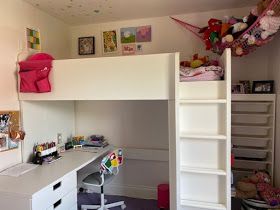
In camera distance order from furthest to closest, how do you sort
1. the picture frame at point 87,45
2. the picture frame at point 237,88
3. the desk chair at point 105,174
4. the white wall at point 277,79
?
the picture frame at point 87,45 → the picture frame at point 237,88 → the desk chair at point 105,174 → the white wall at point 277,79

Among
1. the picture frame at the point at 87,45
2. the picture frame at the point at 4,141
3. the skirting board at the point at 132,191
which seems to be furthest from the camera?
the picture frame at the point at 87,45

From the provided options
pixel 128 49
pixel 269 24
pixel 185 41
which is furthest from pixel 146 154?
pixel 269 24

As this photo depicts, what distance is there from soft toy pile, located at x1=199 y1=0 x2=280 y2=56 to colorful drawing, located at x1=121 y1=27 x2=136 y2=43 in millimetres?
887

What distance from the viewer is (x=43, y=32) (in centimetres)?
270

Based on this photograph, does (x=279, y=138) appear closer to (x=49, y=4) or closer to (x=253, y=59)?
(x=253, y=59)

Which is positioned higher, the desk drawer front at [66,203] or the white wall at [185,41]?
the white wall at [185,41]

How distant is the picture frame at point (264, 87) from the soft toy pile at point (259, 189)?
85cm

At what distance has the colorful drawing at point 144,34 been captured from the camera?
9.61 feet

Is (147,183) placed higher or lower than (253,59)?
lower

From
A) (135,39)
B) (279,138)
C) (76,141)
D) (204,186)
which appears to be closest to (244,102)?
(279,138)

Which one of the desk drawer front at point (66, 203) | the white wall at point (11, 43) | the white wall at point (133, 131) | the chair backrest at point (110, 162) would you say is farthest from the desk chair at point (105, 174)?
the white wall at point (11, 43)

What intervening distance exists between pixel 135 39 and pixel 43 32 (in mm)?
1109

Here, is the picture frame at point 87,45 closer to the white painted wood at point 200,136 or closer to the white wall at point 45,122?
the white wall at point 45,122

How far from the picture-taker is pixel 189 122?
1.92 metres
